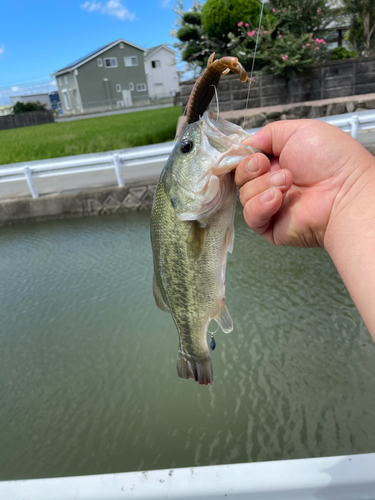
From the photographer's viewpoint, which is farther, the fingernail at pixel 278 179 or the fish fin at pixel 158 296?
the fish fin at pixel 158 296

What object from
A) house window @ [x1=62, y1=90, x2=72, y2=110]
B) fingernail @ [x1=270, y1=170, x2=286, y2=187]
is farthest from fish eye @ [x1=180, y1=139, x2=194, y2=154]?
house window @ [x1=62, y1=90, x2=72, y2=110]

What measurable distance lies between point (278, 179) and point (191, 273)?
505 millimetres

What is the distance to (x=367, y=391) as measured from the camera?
265 cm

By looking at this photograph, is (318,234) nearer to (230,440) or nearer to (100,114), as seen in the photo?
(230,440)

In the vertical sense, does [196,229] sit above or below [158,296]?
above

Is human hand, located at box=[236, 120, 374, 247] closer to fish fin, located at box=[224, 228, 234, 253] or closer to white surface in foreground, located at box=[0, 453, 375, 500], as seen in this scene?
fish fin, located at box=[224, 228, 234, 253]

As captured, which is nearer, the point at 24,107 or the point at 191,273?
the point at 191,273

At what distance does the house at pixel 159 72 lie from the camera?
160 ft

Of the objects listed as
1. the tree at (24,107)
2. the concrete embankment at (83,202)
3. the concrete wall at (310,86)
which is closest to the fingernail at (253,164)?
the concrete embankment at (83,202)

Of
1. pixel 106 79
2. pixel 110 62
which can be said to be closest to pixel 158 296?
pixel 106 79

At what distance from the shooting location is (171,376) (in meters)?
3.02

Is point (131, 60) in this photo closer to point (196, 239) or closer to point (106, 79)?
point (106, 79)

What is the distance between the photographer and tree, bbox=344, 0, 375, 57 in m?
12.9

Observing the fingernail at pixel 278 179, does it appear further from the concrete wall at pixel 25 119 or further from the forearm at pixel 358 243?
the concrete wall at pixel 25 119
